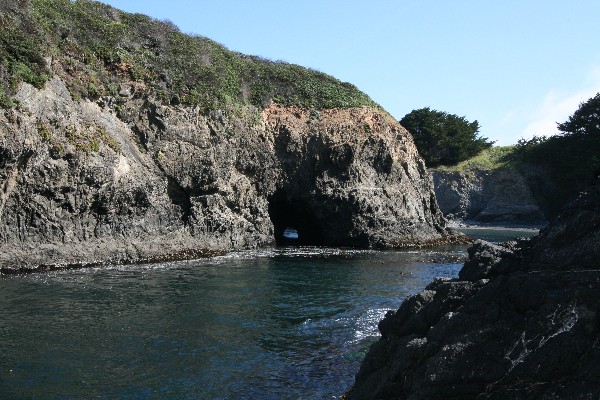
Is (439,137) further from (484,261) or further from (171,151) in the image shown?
(484,261)

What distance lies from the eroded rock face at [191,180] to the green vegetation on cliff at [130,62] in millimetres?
1023

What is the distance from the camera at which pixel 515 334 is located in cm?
761

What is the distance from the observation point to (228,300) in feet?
65.4

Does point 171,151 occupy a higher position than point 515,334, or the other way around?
point 171,151

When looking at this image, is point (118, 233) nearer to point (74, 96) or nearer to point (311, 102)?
point (74, 96)

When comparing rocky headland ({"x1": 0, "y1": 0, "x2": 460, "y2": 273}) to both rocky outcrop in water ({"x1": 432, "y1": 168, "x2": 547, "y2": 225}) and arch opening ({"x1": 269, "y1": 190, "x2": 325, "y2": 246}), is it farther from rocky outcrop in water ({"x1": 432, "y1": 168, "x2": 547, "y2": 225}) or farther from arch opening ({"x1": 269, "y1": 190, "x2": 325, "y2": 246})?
rocky outcrop in water ({"x1": 432, "y1": 168, "x2": 547, "y2": 225})

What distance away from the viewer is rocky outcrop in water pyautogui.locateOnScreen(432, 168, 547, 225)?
74.3 meters

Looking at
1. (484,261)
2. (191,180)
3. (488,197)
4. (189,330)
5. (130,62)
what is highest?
(130,62)

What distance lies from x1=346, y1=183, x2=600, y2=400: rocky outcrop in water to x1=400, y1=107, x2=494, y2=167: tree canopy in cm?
7401

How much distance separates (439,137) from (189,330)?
71594 millimetres

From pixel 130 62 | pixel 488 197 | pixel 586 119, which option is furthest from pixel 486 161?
pixel 130 62

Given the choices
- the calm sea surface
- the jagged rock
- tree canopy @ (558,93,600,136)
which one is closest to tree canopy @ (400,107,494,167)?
tree canopy @ (558,93,600,136)

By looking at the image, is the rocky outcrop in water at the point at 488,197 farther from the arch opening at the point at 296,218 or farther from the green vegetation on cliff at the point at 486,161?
the arch opening at the point at 296,218

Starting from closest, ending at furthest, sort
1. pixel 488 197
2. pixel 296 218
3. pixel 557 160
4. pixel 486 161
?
pixel 296 218
pixel 557 160
pixel 488 197
pixel 486 161
